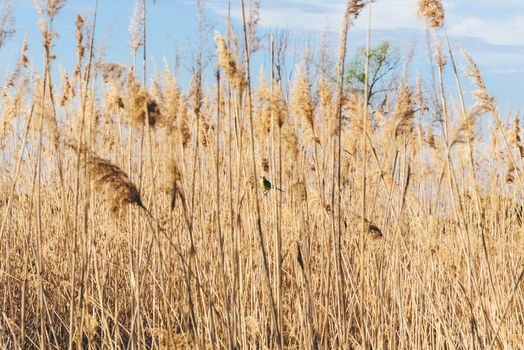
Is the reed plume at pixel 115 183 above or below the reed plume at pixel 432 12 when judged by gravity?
below

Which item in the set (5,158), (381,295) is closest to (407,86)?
(381,295)

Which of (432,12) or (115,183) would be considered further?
(432,12)

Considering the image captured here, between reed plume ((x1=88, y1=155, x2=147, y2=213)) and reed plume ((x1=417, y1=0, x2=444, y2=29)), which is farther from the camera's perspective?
reed plume ((x1=417, y1=0, x2=444, y2=29))

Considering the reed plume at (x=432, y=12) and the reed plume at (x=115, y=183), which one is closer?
the reed plume at (x=115, y=183)

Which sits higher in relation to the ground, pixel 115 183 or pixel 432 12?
pixel 432 12

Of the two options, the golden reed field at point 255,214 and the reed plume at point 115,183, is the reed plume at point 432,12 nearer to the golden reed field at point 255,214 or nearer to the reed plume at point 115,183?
the golden reed field at point 255,214

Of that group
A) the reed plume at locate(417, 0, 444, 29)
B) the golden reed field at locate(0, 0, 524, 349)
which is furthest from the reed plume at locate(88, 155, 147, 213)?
the reed plume at locate(417, 0, 444, 29)

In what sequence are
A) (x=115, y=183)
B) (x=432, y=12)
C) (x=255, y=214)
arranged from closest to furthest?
(x=115, y=183), (x=432, y=12), (x=255, y=214)

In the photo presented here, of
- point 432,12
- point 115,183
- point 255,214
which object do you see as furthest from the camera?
point 255,214

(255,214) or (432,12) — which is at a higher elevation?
(432,12)

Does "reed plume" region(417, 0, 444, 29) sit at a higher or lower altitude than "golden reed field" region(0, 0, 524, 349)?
higher

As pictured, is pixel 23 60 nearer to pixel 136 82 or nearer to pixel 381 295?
pixel 136 82

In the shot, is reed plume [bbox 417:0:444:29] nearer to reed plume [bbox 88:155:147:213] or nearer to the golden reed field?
the golden reed field

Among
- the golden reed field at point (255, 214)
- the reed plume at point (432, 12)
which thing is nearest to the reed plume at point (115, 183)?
the golden reed field at point (255, 214)
